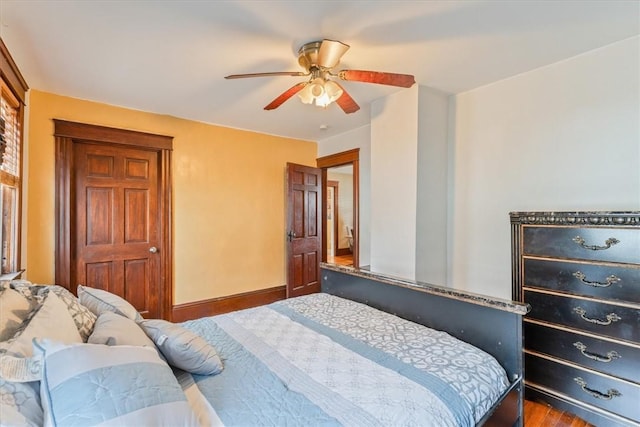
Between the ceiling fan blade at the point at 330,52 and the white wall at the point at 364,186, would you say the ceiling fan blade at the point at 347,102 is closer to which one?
the ceiling fan blade at the point at 330,52

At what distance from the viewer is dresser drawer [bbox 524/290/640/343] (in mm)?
1688

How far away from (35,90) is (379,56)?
3065 millimetres

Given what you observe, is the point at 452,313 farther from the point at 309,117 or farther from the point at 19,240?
the point at 19,240

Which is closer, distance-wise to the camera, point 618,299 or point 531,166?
point 618,299

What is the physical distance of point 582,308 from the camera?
1.84 metres

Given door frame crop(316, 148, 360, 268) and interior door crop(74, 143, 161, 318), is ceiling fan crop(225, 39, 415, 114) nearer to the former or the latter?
door frame crop(316, 148, 360, 268)

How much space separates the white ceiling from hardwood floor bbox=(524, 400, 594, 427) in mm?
2429

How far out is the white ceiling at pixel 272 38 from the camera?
66.6 inches

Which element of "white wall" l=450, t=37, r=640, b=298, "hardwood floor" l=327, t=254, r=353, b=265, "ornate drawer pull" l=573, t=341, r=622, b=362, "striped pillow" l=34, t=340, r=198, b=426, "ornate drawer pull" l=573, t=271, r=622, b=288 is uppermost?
"white wall" l=450, t=37, r=640, b=298

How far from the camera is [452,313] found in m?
1.78

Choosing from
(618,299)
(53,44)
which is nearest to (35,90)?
(53,44)

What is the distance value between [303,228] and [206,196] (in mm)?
1390

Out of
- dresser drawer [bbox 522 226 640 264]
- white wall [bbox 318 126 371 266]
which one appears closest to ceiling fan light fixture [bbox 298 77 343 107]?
dresser drawer [bbox 522 226 640 264]

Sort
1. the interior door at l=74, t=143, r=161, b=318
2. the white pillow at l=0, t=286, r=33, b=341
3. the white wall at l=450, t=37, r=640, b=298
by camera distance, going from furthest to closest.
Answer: the interior door at l=74, t=143, r=161, b=318 → the white wall at l=450, t=37, r=640, b=298 → the white pillow at l=0, t=286, r=33, b=341
